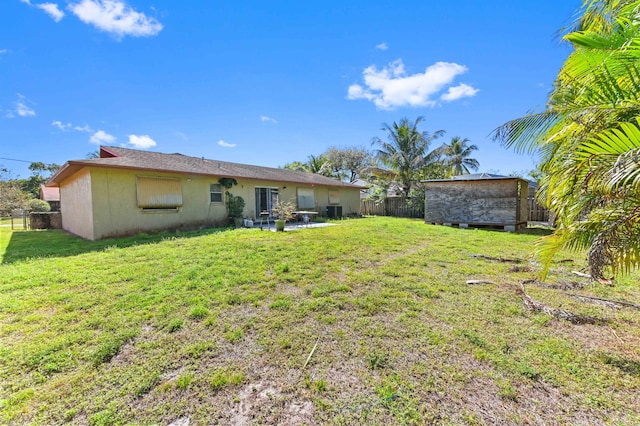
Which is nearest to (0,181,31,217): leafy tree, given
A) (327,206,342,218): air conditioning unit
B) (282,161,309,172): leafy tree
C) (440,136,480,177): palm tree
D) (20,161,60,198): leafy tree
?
(20,161,60,198): leafy tree

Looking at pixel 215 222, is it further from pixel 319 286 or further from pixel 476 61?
pixel 476 61

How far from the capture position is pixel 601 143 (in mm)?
1871

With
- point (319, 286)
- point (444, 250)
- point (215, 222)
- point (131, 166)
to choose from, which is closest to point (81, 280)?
point (319, 286)

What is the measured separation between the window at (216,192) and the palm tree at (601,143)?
11.2m

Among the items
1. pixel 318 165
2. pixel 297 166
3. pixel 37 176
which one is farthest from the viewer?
pixel 37 176

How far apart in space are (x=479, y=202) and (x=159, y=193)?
45.9 ft

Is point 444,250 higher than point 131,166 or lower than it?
lower

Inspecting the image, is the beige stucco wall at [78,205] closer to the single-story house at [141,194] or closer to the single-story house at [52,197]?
the single-story house at [141,194]

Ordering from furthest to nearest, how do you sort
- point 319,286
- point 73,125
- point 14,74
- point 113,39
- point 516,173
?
1. point 516,173
2. point 73,125
3. point 14,74
4. point 113,39
5. point 319,286

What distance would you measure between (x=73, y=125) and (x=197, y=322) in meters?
31.0

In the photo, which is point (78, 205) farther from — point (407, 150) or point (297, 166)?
point (297, 166)

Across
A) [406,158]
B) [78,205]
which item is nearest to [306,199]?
[406,158]

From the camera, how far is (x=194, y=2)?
26.2 feet

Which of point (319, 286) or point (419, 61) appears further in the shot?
point (419, 61)
